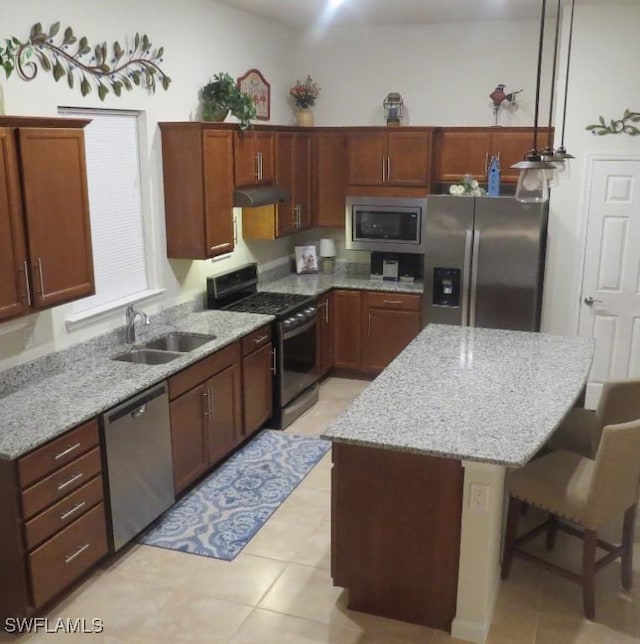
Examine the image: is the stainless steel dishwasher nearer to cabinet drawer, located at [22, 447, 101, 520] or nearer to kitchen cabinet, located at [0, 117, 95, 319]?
cabinet drawer, located at [22, 447, 101, 520]

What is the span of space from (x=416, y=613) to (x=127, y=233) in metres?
2.83

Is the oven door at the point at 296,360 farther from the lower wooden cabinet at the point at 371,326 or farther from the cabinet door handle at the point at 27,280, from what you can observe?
the cabinet door handle at the point at 27,280

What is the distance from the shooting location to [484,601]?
297 cm

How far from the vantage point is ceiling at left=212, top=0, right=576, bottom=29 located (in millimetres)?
5227

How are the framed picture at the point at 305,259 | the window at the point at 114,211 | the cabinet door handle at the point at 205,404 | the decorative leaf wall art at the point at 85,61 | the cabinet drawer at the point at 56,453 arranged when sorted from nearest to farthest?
1. the cabinet drawer at the point at 56,453
2. the decorative leaf wall art at the point at 85,61
3. the window at the point at 114,211
4. the cabinet door handle at the point at 205,404
5. the framed picture at the point at 305,259

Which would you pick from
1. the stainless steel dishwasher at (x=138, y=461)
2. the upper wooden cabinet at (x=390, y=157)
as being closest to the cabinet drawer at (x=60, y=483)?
the stainless steel dishwasher at (x=138, y=461)

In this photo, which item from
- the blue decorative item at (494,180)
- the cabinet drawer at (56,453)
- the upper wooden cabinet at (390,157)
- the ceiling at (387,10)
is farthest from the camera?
the upper wooden cabinet at (390,157)

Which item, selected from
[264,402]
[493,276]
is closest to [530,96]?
[493,276]

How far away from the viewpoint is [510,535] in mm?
3404

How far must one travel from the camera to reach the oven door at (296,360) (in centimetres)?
525

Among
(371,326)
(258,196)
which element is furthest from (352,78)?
(371,326)

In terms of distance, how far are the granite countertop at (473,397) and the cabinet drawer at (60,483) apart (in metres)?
1.20

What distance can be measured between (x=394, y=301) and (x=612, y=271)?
1756 mm

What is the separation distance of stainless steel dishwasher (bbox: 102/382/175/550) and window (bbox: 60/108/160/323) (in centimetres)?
74
